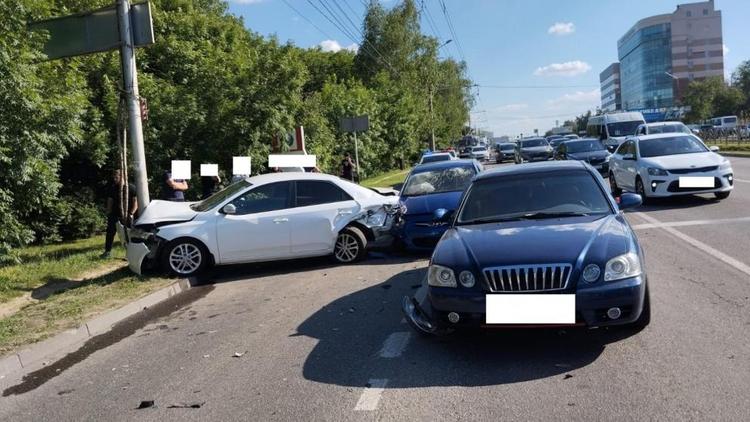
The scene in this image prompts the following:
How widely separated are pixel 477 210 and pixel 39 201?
7.87 m

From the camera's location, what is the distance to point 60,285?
9430 millimetres

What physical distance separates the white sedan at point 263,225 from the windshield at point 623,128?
25.3 meters

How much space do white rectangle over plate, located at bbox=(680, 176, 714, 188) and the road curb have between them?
34.6 ft

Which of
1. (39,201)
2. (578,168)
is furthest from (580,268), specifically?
(39,201)

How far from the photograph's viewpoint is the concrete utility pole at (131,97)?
1073 centimetres

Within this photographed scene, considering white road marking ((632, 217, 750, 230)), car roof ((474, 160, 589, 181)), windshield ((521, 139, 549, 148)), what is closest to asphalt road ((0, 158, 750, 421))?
car roof ((474, 160, 589, 181))

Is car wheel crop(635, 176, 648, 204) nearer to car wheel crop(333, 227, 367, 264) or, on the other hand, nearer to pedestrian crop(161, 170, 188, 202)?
car wheel crop(333, 227, 367, 264)

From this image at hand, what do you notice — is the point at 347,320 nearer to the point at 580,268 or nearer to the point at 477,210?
the point at 477,210

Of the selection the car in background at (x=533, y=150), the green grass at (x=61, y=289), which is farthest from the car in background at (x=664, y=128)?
the green grass at (x=61, y=289)

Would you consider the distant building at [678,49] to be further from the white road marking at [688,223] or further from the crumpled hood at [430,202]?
the crumpled hood at [430,202]

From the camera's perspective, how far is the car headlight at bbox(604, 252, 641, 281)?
183 inches

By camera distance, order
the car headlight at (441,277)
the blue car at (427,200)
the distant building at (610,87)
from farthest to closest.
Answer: the distant building at (610,87) < the blue car at (427,200) < the car headlight at (441,277)

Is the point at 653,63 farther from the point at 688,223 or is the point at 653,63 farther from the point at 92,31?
the point at 92,31

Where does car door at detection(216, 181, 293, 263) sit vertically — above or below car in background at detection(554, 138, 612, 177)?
below
